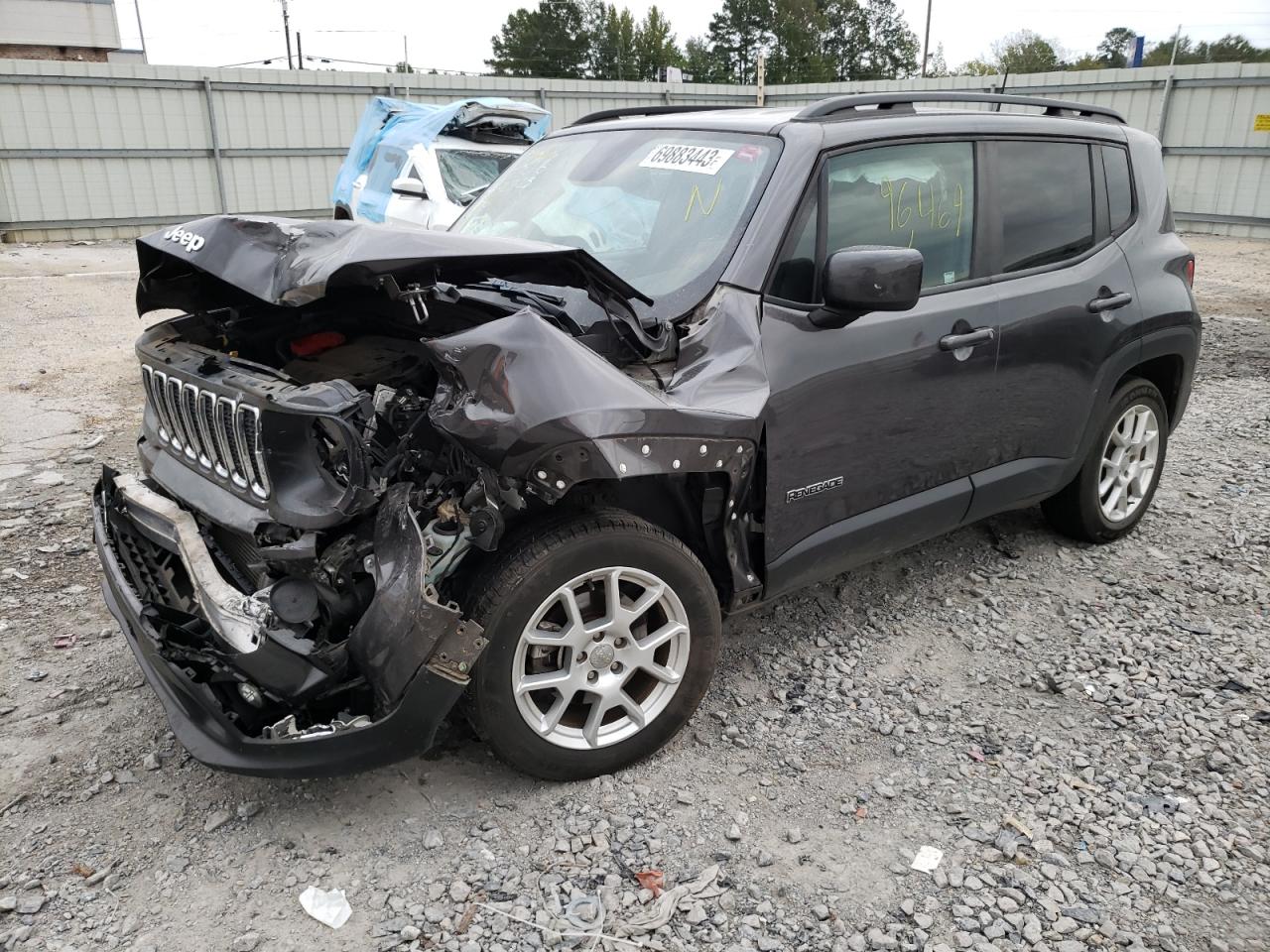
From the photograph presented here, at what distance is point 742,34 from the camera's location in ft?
194

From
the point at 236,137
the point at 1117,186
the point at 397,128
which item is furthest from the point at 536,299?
the point at 236,137

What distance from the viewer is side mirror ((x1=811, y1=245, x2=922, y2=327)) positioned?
2.86 meters

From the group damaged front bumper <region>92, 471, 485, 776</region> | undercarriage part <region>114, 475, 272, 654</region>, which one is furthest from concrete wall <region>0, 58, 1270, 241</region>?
damaged front bumper <region>92, 471, 485, 776</region>

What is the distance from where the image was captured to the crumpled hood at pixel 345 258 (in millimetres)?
2523

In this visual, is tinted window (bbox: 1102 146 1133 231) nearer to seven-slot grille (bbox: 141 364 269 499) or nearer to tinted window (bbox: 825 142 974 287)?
tinted window (bbox: 825 142 974 287)

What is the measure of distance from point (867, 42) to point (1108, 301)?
64.0 m

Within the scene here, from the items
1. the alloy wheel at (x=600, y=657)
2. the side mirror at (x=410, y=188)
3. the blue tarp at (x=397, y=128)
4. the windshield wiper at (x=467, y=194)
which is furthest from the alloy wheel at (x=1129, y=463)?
the blue tarp at (x=397, y=128)

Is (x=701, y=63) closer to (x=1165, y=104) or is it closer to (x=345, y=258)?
(x=1165, y=104)

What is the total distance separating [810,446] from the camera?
3096mm

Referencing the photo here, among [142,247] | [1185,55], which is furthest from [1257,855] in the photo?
[1185,55]

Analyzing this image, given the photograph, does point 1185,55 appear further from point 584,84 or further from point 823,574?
point 823,574

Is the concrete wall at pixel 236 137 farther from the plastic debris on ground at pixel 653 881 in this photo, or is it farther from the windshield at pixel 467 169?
the plastic debris on ground at pixel 653 881

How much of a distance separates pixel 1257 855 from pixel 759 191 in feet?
7.88

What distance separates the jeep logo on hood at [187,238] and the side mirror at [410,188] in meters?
4.93
